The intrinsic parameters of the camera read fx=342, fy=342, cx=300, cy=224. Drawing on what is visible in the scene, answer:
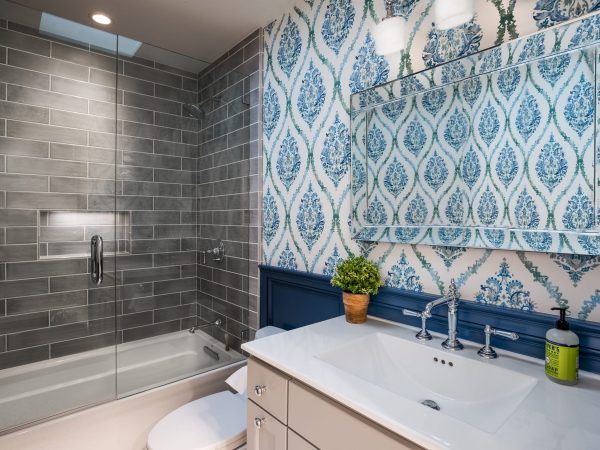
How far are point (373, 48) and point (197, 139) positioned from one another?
139cm

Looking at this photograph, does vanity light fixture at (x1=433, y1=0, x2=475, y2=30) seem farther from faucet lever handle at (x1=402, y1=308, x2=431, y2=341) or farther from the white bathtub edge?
the white bathtub edge

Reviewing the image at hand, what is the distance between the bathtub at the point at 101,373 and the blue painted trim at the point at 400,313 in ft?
1.75

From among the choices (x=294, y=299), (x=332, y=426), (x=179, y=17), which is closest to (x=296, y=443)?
(x=332, y=426)

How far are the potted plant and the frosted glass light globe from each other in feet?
2.94

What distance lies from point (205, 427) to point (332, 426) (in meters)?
0.86

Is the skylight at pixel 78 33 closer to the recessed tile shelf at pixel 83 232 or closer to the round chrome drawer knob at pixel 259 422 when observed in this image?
the recessed tile shelf at pixel 83 232

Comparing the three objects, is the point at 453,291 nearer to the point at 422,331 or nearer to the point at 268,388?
the point at 422,331

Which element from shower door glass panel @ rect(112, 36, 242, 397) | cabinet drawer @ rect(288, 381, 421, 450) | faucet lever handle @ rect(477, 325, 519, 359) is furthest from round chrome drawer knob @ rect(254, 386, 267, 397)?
shower door glass panel @ rect(112, 36, 242, 397)

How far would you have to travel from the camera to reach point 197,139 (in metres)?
2.39

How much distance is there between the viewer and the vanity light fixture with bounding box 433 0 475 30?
116 centimetres

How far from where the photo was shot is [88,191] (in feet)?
7.27

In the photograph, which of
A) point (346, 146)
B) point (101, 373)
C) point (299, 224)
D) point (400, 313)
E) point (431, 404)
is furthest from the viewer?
point (101, 373)

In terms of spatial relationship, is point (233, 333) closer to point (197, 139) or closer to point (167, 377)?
point (167, 377)

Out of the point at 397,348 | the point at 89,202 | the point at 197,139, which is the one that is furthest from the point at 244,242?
the point at 397,348
